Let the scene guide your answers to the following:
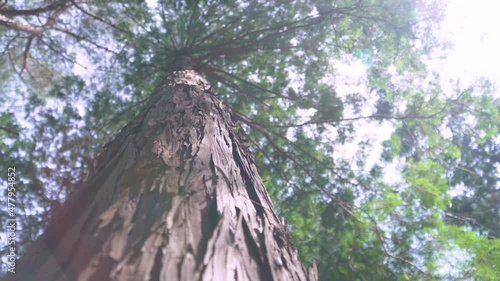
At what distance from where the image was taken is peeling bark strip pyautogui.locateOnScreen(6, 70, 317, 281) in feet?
5.82

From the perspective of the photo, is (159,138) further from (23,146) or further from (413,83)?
(413,83)

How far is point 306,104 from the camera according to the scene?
262 inches

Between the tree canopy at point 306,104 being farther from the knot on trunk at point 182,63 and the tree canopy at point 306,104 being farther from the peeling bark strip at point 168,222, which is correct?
the peeling bark strip at point 168,222

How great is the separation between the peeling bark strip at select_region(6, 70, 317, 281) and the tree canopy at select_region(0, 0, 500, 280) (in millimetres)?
3276

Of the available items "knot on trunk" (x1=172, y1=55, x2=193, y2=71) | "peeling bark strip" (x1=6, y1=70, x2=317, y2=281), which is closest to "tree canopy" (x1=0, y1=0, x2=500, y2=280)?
"knot on trunk" (x1=172, y1=55, x2=193, y2=71)

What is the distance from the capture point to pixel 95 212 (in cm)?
220

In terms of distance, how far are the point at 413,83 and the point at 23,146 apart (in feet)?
19.5

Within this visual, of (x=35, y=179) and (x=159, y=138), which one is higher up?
(x=35, y=179)

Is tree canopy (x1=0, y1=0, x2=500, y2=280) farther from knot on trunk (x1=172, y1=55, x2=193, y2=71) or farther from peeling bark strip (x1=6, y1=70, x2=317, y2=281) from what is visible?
peeling bark strip (x1=6, y1=70, x2=317, y2=281)

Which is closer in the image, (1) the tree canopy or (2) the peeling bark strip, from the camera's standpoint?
(2) the peeling bark strip

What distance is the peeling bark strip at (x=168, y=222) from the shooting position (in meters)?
1.77

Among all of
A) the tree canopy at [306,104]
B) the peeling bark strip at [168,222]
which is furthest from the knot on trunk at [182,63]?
the peeling bark strip at [168,222]

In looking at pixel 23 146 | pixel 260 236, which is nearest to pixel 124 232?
pixel 260 236

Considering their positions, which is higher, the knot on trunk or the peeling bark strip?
the knot on trunk
